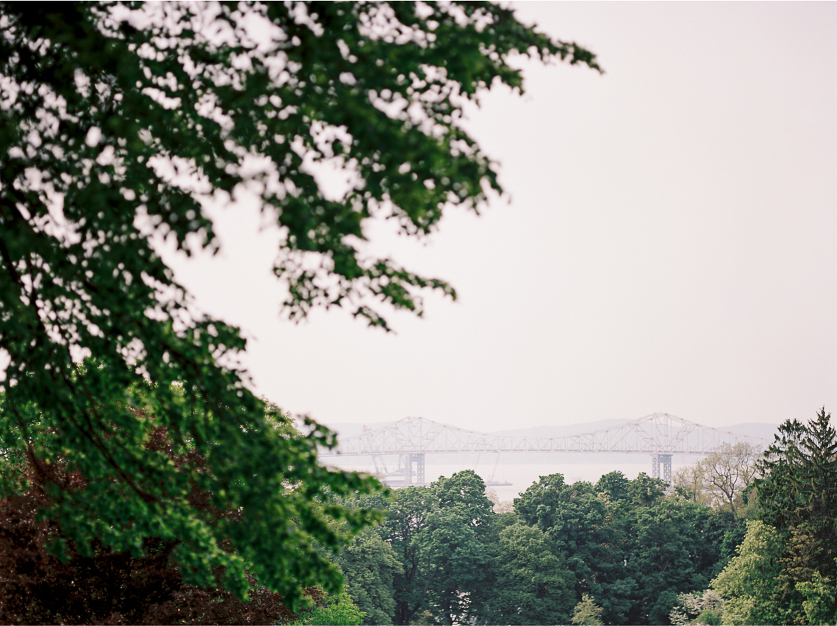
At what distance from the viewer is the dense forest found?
29.9m

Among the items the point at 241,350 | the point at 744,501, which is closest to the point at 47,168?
the point at 241,350

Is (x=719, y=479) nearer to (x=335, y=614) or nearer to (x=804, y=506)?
(x=804, y=506)

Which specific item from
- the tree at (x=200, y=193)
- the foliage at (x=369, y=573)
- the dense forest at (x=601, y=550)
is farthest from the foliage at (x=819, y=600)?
the tree at (x=200, y=193)

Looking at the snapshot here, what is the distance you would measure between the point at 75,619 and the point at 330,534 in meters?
7.16

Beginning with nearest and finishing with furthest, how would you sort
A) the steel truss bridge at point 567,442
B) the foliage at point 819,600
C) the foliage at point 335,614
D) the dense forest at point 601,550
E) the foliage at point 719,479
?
the foliage at point 335,614 < the foliage at point 819,600 < the dense forest at point 601,550 < the foliage at point 719,479 < the steel truss bridge at point 567,442

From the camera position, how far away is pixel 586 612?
34.9 m

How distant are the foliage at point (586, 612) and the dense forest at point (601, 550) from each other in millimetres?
100

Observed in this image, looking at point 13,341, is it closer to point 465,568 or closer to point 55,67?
point 55,67

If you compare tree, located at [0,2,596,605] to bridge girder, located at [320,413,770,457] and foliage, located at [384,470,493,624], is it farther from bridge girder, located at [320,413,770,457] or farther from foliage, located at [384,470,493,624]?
bridge girder, located at [320,413,770,457]

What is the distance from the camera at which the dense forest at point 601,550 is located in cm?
2988

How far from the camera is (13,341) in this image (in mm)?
5246

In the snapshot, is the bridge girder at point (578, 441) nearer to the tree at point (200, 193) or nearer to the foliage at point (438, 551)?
the foliage at point (438, 551)

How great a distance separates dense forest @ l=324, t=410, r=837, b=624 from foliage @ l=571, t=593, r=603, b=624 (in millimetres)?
100

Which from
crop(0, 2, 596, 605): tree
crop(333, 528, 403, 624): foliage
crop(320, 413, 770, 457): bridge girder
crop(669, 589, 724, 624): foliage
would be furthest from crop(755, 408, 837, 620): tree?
crop(320, 413, 770, 457): bridge girder
